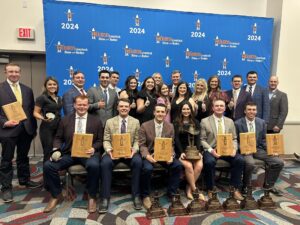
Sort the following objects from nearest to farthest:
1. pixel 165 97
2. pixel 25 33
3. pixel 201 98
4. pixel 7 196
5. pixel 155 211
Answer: pixel 155 211, pixel 7 196, pixel 165 97, pixel 201 98, pixel 25 33

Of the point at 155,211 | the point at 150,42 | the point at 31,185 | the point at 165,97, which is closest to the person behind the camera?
the point at 155,211

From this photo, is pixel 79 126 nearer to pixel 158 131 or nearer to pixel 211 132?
pixel 158 131

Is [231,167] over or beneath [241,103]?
beneath

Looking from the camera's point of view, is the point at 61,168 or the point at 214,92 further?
the point at 214,92

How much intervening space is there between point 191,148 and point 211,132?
0.39m

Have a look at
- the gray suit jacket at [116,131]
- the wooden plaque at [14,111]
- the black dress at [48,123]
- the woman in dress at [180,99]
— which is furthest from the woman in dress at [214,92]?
the wooden plaque at [14,111]

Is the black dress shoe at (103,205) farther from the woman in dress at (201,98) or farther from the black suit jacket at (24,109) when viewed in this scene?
the woman in dress at (201,98)

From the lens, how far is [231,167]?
11.3 ft

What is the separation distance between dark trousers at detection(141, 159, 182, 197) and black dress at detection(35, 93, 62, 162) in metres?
1.26

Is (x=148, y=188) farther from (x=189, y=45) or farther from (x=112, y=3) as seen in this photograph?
(x=112, y=3)

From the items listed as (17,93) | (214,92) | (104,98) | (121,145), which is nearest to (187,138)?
(121,145)

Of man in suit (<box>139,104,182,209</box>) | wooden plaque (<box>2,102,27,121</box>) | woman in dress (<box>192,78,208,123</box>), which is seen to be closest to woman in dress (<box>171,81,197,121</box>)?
woman in dress (<box>192,78,208,123</box>)

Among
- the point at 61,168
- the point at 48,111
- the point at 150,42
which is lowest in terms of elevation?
the point at 61,168

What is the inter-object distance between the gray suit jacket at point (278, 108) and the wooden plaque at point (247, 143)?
129 centimetres
